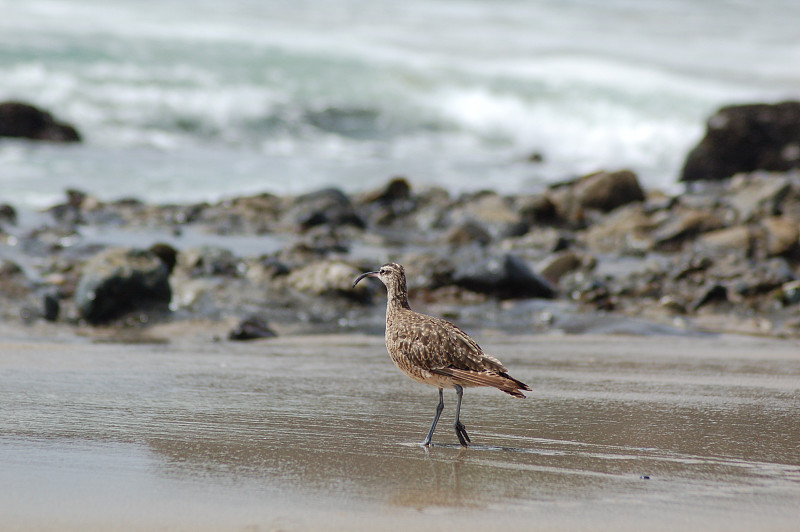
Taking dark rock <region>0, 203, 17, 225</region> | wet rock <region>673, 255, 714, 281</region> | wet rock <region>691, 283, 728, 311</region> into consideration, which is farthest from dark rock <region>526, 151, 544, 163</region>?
wet rock <region>691, 283, 728, 311</region>

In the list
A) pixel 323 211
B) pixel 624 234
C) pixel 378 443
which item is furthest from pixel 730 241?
pixel 378 443

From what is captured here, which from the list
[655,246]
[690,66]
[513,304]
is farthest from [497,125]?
[513,304]

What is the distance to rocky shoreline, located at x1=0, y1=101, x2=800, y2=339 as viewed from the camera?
9148 millimetres

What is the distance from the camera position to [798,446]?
15.0 ft

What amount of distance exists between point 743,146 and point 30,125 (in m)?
15.9

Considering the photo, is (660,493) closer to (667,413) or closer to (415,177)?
(667,413)

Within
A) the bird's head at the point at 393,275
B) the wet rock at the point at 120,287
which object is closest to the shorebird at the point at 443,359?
the bird's head at the point at 393,275

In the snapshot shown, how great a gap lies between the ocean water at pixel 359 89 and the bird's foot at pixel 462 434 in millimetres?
13235

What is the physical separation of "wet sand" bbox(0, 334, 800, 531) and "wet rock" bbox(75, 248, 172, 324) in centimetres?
150

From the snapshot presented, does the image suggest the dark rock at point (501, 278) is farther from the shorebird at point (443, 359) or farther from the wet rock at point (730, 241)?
the shorebird at point (443, 359)

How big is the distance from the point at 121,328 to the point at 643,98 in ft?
81.8

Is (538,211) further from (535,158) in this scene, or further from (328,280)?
(535,158)

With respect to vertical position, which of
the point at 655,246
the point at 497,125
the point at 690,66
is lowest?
the point at 655,246

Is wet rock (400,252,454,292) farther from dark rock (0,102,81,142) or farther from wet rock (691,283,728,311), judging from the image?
dark rock (0,102,81,142)
